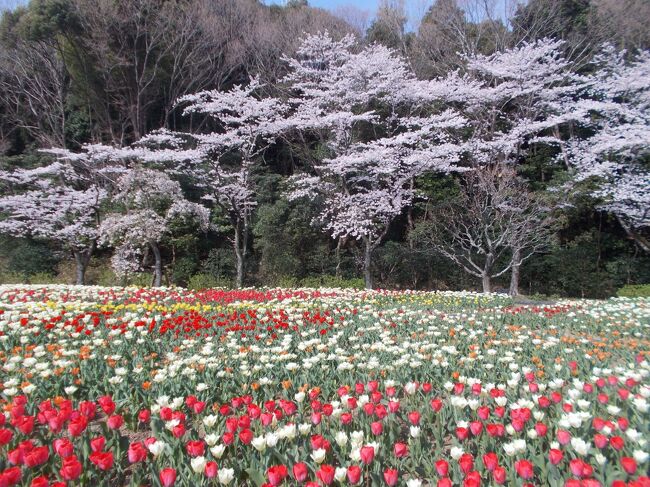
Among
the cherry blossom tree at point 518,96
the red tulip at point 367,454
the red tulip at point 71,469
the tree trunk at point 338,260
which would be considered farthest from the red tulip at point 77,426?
the cherry blossom tree at point 518,96

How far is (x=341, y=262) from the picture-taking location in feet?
51.8

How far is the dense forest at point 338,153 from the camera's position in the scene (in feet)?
46.7

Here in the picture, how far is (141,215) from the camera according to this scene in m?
13.6

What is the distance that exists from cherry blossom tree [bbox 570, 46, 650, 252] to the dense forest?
0.08 m

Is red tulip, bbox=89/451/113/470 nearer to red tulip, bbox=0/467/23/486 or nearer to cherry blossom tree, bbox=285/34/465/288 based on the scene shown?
red tulip, bbox=0/467/23/486

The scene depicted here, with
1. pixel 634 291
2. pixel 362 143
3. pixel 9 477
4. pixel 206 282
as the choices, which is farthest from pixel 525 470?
pixel 634 291

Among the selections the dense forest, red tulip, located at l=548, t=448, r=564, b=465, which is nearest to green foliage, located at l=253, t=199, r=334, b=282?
the dense forest

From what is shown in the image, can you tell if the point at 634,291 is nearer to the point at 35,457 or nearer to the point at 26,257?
the point at 35,457

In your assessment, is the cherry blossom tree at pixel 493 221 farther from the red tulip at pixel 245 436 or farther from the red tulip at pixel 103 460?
the red tulip at pixel 103 460

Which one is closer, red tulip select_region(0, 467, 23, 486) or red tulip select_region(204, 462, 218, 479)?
red tulip select_region(0, 467, 23, 486)

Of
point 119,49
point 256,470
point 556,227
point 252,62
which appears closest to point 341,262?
point 556,227

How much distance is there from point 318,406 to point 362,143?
1278 centimetres

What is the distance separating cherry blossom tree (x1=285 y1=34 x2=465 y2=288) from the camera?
14.0 meters

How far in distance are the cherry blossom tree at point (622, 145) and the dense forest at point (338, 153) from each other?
77 millimetres
